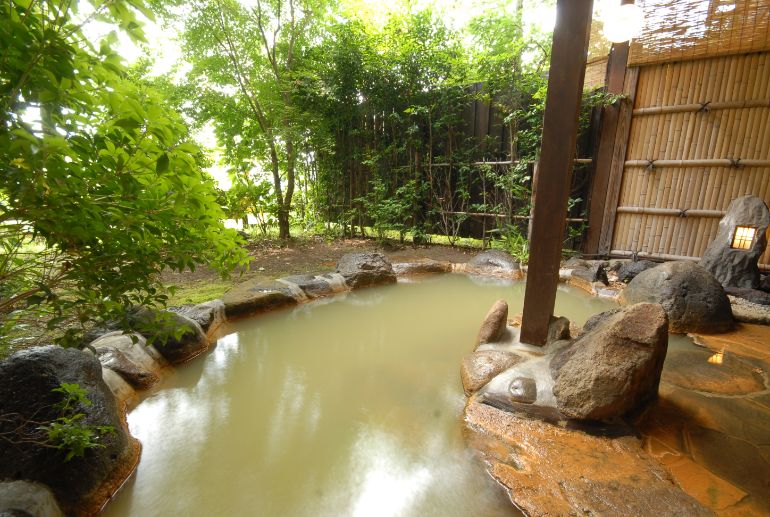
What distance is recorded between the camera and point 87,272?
3.35ft

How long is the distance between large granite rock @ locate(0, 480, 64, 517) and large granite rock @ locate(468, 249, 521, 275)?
208 inches

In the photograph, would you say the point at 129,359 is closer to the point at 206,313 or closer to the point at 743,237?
the point at 206,313

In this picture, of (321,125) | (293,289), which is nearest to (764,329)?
(293,289)

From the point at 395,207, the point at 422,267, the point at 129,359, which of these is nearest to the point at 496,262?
the point at 422,267

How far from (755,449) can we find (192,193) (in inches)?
113

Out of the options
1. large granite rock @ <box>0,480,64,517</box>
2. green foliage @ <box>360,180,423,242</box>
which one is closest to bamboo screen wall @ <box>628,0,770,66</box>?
green foliage @ <box>360,180,423,242</box>

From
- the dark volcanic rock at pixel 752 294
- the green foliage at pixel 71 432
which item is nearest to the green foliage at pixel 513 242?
the dark volcanic rock at pixel 752 294

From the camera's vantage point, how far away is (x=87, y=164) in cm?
91

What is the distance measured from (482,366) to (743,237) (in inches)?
174

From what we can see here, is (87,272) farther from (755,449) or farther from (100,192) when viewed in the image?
(755,449)

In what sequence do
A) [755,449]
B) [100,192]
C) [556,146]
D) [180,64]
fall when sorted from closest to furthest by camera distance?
[100,192]
[755,449]
[556,146]
[180,64]

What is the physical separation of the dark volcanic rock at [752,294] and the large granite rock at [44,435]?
6008 mm

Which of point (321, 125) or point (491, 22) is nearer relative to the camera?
point (491, 22)

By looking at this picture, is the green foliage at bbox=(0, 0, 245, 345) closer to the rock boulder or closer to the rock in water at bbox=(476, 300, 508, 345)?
the rock in water at bbox=(476, 300, 508, 345)
